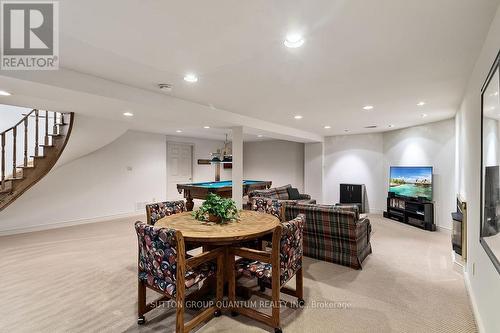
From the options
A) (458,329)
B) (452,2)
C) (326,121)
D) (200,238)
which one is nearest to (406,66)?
(452,2)

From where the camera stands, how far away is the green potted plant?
2583mm

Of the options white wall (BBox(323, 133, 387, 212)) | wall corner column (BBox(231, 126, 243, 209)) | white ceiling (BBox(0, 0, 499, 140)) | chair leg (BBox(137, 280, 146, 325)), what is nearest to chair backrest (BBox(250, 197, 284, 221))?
wall corner column (BBox(231, 126, 243, 209))

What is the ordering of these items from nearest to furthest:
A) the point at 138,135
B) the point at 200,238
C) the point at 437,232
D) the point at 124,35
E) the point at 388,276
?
1. the point at 124,35
2. the point at 200,238
3. the point at 388,276
4. the point at 437,232
5. the point at 138,135

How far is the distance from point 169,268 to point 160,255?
0.12 metres

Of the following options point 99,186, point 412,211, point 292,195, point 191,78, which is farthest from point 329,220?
point 99,186

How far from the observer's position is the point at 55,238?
14.8 feet

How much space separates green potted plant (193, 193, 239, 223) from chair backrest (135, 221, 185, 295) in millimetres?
757

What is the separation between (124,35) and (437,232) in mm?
6277

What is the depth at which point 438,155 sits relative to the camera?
5.33 metres

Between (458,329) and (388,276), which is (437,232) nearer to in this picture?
(388,276)

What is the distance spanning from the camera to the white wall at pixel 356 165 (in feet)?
22.9

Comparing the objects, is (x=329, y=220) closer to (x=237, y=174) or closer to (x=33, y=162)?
(x=237, y=174)

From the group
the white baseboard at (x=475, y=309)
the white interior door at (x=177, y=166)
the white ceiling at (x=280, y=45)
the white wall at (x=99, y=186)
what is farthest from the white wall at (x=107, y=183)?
the white baseboard at (x=475, y=309)

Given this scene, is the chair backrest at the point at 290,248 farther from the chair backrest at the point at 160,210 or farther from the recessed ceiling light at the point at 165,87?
the recessed ceiling light at the point at 165,87
